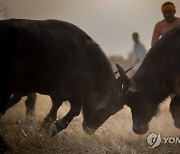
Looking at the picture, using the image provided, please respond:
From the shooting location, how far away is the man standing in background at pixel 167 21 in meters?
8.66

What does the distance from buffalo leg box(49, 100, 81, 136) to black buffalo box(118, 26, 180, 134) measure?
0.79 m

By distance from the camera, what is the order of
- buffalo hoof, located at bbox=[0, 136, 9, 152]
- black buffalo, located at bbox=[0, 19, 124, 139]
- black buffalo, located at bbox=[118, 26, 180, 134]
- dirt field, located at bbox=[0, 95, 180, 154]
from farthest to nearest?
1. black buffalo, located at bbox=[118, 26, 180, 134]
2. black buffalo, located at bbox=[0, 19, 124, 139]
3. dirt field, located at bbox=[0, 95, 180, 154]
4. buffalo hoof, located at bbox=[0, 136, 9, 152]

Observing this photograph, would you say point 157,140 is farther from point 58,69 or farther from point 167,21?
point 167,21

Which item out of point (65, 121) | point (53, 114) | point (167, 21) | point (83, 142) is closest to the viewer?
point (83, 142)

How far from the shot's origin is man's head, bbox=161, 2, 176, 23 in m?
8.64

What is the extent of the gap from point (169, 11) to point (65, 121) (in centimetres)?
321

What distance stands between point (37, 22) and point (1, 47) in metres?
1.10

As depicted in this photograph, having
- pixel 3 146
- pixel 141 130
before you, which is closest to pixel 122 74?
pixel 141 130

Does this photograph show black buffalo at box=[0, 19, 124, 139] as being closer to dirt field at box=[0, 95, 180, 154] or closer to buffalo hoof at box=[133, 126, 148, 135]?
dirt field at box=[0, 95, 180, 154]

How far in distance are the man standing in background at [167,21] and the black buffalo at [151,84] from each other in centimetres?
166

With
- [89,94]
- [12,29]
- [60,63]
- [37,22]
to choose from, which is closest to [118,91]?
[89,94]

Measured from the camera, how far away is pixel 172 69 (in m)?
6.75

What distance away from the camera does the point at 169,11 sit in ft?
28.4

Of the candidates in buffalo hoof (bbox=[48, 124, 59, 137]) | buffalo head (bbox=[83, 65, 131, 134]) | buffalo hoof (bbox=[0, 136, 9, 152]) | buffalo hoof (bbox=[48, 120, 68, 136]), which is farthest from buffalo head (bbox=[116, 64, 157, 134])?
buffalo hoof (bbox=[0, 136, 9, 152])
